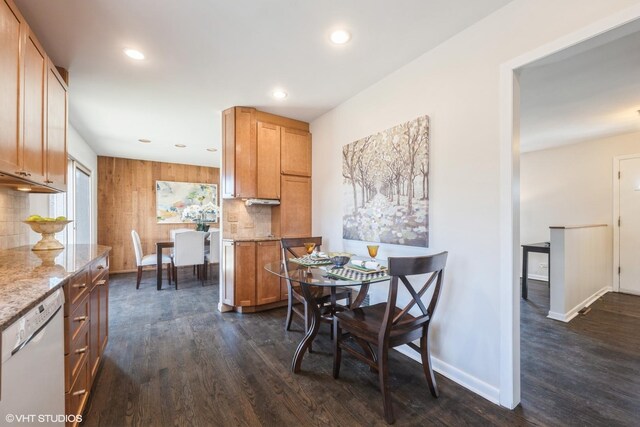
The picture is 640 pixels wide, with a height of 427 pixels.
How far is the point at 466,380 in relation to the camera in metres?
1.81

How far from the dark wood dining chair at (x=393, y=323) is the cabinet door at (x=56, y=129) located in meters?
2.35

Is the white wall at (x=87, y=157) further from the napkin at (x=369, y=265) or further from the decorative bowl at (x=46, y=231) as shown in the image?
the napkin at (x=369, y=265)

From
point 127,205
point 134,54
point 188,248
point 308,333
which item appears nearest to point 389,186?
point 308,333

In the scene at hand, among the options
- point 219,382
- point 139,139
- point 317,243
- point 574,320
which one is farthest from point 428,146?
point 139,139

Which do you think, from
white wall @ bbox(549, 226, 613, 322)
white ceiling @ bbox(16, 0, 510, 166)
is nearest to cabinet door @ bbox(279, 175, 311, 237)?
white ceiling @ bbox(16, 0, 510, 166)

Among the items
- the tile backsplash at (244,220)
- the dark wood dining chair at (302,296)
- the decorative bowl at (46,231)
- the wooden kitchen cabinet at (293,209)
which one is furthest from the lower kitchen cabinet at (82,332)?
the wooden kitchen cabinet at (293,209)

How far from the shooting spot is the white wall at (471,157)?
1.57 metres

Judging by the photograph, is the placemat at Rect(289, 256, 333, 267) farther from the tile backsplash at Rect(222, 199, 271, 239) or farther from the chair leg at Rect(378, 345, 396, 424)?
the tile backsplash at Rect(222, 199, 271, 239)

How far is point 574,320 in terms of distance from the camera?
116 inches

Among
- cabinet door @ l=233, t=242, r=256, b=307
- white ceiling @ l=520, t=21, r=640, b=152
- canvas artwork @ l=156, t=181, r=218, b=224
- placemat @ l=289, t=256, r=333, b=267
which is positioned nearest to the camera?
white ceiling @ l=520, t=21, r=640, b=152

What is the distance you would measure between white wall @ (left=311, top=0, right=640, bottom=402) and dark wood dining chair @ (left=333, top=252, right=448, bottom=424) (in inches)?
12.0

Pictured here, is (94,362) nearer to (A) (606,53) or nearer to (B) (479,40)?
(B) (479,40)

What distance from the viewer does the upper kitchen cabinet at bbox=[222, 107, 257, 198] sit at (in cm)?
316

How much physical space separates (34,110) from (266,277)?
243cm
